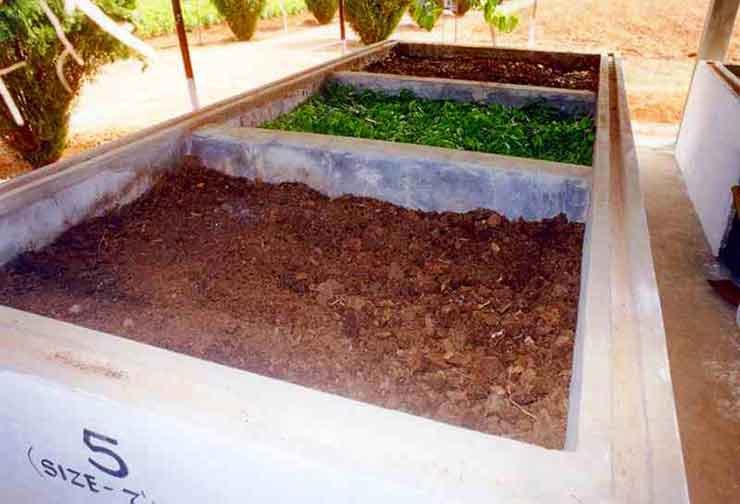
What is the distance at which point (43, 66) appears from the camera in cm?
496

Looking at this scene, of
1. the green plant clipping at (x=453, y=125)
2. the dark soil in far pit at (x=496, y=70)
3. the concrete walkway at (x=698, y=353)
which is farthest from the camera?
the dark soil in far pit at (x=496, y=70)

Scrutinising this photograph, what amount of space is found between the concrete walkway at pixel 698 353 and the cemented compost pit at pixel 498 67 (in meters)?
1.55

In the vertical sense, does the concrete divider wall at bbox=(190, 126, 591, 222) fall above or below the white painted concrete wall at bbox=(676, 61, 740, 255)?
above

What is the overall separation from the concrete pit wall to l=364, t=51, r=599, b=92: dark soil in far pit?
3729 mm

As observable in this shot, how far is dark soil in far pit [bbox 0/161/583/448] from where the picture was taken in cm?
134

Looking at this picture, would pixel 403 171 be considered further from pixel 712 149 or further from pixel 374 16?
pixel 374 16

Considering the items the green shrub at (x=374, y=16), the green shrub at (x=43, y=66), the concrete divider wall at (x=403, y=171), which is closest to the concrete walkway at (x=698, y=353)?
the concrete divider wall at (x=403, y=171)

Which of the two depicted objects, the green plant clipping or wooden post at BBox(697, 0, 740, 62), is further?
wooden post at BBox(697, 0, 740, 62)

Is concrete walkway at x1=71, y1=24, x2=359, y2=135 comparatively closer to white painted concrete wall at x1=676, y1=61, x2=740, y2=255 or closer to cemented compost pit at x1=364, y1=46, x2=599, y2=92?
cemented compost pit at x1=364, y1=46, x2=599, y2=92

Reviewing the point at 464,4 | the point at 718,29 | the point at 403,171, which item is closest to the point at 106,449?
the point at 403,171

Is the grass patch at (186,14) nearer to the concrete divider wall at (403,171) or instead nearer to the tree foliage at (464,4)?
the tree foliage at (464,4)

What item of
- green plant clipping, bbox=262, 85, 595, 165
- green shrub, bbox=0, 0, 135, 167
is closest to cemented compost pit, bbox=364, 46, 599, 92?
green plant clipping, bbox=262, 85, 595, 165

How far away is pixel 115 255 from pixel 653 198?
543 centimetres

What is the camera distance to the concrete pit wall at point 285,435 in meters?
0.87
